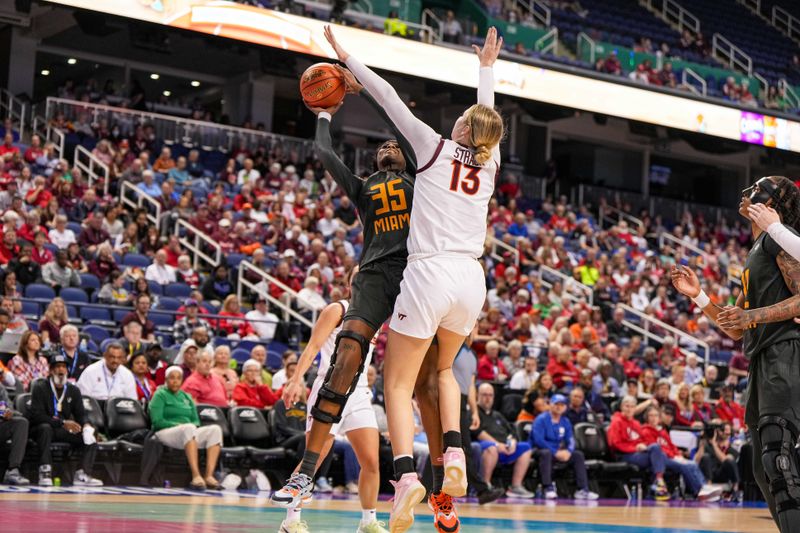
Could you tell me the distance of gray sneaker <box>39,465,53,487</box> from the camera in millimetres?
10477

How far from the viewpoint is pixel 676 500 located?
14.1 metres

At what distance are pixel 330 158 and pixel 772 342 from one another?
8.06 feet

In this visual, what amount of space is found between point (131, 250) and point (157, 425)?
5.19 meters

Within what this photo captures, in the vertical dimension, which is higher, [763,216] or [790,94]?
[790,94]

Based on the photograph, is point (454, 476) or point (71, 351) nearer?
point (454, 476)

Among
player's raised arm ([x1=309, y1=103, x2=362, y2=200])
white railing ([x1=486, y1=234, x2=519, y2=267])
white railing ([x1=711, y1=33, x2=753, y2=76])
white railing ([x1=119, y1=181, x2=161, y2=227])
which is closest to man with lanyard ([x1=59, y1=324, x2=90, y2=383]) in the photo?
white railing ([x1=119, y1=181, x2=161, y2=227])

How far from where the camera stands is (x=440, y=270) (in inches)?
215

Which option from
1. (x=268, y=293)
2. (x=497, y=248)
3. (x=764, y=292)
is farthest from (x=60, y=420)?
(x=497, y=248)

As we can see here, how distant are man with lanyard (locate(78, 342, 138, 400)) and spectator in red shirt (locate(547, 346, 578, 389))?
247 inches

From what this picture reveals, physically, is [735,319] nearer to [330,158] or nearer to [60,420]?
[330,158]

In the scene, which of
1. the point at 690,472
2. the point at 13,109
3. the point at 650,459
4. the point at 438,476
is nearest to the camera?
the point at 438,476

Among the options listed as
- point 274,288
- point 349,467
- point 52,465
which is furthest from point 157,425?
point 274,288

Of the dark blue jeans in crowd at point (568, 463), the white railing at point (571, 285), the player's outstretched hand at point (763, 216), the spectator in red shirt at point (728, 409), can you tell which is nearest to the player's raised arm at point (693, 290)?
the player's outstretched hand at point (763, 216)

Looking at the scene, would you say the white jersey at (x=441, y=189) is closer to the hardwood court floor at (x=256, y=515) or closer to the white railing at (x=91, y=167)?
the hardwood court floor at (x=256, y=515)
